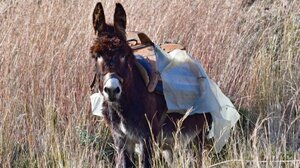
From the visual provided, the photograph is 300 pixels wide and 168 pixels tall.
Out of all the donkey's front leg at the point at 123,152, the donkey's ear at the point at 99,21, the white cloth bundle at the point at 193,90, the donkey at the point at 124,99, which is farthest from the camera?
the white cloth bundle at the point at 193,90

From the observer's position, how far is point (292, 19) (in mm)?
7242

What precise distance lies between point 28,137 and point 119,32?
1.16 metres

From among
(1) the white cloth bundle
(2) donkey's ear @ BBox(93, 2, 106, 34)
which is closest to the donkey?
(2) donkey's ear @ BBox(93, 2, 106, 34)

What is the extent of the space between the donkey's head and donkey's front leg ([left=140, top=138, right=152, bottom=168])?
1.22ft

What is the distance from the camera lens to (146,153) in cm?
470

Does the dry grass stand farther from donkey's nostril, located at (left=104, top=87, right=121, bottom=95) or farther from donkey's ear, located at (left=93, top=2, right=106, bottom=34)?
donkey's ear, located at (left=93, top=2, right=106, bottom=34)

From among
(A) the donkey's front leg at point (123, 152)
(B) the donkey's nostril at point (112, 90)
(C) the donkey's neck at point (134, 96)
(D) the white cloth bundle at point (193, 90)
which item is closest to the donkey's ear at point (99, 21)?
(C) the donkey's neck at point (134, 96)

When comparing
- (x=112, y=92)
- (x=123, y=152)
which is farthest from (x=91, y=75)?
(x=112, y=92)

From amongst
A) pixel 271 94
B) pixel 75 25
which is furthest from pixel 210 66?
pixel 75 25

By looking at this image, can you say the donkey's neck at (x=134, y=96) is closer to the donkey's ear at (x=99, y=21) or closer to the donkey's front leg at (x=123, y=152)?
the donkey's front leg at (x=123, y=152)

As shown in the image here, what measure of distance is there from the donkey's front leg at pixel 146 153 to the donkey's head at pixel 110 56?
0.37 meters

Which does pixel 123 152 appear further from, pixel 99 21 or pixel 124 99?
pixel 99 21

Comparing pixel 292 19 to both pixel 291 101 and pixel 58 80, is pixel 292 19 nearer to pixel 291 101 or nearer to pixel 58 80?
pixel 291 101

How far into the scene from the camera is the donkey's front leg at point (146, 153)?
15.4 ft
